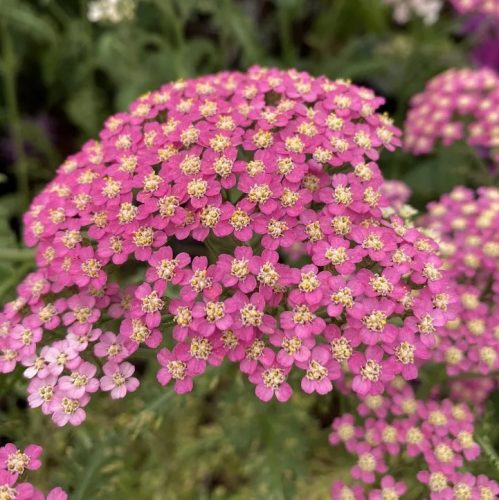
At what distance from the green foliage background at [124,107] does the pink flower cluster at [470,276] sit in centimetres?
28

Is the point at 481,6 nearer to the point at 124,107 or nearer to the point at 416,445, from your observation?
the point at 124,107

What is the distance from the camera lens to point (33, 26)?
273 cm

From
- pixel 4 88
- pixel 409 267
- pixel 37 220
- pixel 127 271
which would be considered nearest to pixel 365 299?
pixel 409 267

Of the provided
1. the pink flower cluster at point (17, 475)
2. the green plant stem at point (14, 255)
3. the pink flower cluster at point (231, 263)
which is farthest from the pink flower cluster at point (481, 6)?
the pink flower cluster at point (17, 475)

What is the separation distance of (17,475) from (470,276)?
1493 millimetres

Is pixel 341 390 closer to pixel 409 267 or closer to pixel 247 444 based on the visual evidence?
pixel 247 444

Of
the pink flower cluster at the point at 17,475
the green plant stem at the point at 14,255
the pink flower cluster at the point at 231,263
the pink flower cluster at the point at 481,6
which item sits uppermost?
the pink flower cluster at the point at 481,6

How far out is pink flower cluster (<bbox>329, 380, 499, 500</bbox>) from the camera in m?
1.66

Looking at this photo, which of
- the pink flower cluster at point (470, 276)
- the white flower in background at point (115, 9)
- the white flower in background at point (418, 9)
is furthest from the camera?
the white flower in background at point (418, 9)

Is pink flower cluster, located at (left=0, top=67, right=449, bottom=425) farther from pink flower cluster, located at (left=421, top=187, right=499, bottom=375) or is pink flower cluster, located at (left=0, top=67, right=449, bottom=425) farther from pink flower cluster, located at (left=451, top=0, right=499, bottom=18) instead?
pink flower cluster, located at (left=451, top=0, right=499, bottom=18)

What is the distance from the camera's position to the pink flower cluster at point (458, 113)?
2.33 metres

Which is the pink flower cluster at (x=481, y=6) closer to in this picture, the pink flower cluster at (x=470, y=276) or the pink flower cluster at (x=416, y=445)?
the pink flower cluster at (x=470, y=276)

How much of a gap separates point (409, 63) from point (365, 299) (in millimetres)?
2170

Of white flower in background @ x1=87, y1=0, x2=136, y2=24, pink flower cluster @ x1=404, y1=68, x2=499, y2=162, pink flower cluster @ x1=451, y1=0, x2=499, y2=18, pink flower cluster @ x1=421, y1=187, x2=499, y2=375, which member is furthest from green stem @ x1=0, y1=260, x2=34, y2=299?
pink flower cluster @ x1=451, y1=0, x2=499, y2=18
